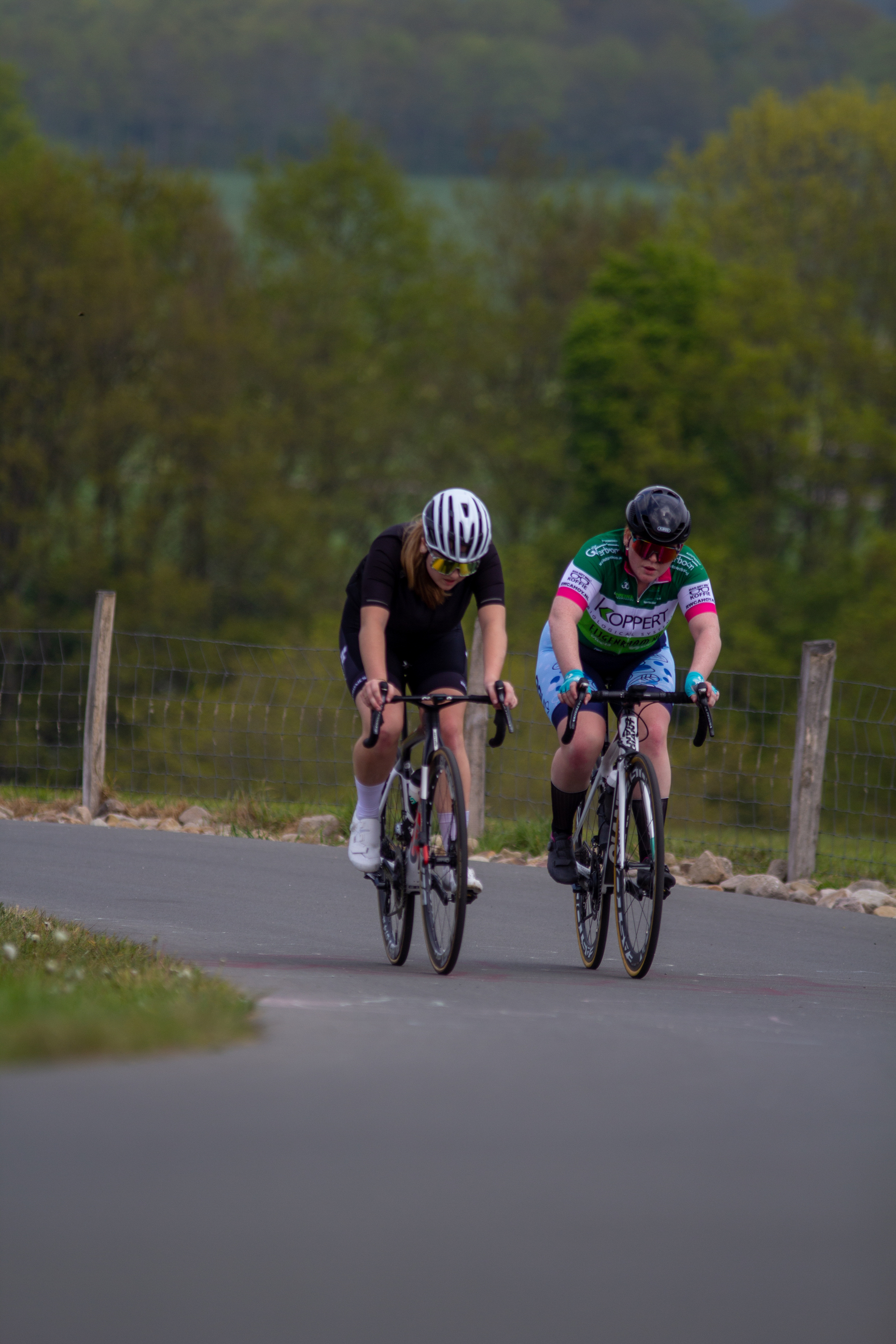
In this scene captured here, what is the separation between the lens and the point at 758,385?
40562 mm

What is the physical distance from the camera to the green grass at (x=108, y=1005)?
4.36 meters

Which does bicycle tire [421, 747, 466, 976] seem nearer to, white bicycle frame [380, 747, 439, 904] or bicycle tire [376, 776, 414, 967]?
white bicycle frame [380, 747, 439, 904]

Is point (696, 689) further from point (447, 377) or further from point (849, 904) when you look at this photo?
point (447, 377)

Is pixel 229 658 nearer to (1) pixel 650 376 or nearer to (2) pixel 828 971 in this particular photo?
(1) pixel 650 376

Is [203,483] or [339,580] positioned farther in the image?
[339,580]

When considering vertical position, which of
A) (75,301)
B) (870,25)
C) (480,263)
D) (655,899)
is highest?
(870,25)

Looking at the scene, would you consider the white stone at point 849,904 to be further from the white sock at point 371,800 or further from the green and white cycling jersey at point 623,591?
the white sock at point 371,800

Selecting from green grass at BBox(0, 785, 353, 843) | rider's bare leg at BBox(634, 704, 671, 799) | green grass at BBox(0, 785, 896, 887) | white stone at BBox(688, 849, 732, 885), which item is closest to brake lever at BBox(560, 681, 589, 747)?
rider's bare leg at BBox(634, 704, 671, 799)

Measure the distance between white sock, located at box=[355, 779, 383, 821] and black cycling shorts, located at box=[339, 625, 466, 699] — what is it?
1.32ft

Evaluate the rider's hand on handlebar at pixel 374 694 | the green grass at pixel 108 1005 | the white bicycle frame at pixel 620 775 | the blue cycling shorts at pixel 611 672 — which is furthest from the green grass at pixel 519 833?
the green grass at pixel 108 1005

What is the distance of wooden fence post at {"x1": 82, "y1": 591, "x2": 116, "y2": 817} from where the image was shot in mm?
12914

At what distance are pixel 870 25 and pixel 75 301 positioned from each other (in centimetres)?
7879

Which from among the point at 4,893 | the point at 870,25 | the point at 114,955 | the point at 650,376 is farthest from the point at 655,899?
the point at 870,25

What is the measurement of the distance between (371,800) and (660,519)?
1708mm
